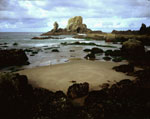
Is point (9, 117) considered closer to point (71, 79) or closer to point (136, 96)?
point (71, 79)

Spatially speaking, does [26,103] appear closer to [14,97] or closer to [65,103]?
[14,97]

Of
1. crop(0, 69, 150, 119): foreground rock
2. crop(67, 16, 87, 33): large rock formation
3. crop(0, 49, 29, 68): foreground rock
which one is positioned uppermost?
crop(67, 16, 87, 33): large rock formation

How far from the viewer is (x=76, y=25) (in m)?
117

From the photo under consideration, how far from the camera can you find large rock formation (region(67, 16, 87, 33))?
116000 millimetres

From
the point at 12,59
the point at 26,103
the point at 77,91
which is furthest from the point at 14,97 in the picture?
the point at 12,59

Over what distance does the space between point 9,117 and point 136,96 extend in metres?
5.59

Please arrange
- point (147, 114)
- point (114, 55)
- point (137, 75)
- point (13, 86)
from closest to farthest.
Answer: point (147, 114)
point (13, 86)
point (137, 75)
point (114, 55)

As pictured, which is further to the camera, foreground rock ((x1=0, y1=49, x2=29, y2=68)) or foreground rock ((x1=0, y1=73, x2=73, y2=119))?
foreground rock ((x1=0, y1=49, x2=29, y2=68))

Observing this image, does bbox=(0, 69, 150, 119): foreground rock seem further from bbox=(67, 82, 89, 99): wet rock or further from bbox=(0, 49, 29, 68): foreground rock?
bbox=(0, 49, 29, 68): foreground rock

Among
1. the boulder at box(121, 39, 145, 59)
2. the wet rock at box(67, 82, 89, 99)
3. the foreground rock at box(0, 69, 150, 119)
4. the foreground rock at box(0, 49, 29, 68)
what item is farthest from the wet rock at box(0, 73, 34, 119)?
the boulder at box(121, 39, 145, 59)

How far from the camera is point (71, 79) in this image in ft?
26.3

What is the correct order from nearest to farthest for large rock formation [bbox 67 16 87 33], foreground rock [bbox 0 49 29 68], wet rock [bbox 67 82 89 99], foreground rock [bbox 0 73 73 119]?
foreground rock [bbox 0 73 73 119] → wet rock [bbox 67 82 89 99] → foreground rock [bbox 0 49 29 68] → large rock formation [bbox 67 16 87 33]

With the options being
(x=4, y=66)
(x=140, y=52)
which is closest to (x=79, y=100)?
(x=4, y=66)

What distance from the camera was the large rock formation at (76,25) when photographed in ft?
381
